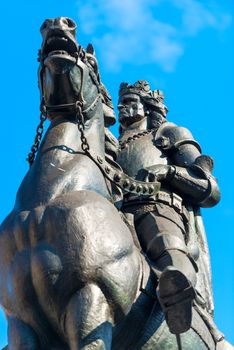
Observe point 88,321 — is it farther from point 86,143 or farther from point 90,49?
point 90,49

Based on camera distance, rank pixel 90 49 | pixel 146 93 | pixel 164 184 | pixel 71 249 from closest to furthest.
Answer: pixel 71 249, pixel 90 49, pixel 164 184, pixel 146 93

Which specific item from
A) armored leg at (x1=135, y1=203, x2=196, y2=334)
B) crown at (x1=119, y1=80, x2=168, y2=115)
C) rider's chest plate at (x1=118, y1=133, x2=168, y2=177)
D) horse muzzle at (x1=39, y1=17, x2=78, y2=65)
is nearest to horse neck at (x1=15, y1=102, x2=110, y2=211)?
horse muzzle at (x1=39, y1=17, x2=78, y2=65)

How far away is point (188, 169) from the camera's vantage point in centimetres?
812

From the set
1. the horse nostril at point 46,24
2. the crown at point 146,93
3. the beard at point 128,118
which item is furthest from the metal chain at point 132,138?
the horse nostril at point 46,24

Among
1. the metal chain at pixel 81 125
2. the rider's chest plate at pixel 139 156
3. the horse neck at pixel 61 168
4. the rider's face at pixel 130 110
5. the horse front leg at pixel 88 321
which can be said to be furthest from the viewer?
the rider's face at pixel 130 110

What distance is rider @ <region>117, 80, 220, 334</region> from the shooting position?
618 centimetres

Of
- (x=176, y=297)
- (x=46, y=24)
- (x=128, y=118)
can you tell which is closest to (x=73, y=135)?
(x=46, y=24)

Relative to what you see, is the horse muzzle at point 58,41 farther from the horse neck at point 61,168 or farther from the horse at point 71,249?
the horse neck at point 61,168

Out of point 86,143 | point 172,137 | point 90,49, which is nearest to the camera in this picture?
point 86,143

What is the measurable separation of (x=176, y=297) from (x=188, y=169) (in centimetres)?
219

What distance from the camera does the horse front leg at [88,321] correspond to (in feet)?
19.3

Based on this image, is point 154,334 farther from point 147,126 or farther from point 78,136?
point 147,126

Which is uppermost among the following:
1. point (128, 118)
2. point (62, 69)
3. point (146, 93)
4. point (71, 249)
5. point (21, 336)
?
point (146, 93)

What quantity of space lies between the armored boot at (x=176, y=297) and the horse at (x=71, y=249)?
0.78 ft
